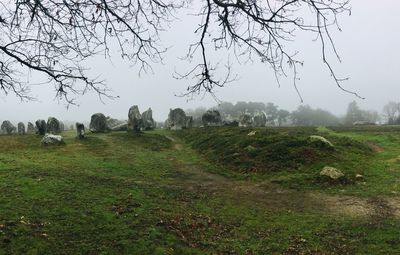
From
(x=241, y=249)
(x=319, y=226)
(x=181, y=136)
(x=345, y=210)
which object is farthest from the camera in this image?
(x=181, y=136)

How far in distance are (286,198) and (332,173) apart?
3594 mm

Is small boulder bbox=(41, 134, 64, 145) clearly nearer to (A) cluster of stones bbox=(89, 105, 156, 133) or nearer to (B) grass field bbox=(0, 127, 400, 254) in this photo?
(B) grass field bbox=(0, 127, 400, 254)

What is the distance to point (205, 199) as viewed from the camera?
757 inches

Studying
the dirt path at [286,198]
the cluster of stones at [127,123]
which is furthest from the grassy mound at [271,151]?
the cluster of stones at [127,123]

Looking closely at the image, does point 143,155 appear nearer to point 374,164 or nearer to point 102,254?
point 374,164

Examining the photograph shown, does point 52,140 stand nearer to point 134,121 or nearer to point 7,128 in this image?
point 134,121

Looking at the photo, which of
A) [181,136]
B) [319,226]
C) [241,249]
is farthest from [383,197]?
[181,136]

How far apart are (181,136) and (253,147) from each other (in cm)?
1219

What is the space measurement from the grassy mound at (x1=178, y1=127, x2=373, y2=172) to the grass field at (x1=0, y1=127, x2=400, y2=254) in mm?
73

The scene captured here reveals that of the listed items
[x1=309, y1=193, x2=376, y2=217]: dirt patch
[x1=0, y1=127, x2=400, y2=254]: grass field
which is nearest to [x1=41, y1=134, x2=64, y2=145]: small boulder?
[x1=0, y1=127, x2=400, y2=254]: grass field

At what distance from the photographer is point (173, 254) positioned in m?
12.9

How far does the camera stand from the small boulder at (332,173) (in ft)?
71.5

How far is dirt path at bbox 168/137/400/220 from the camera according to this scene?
17.2 meters

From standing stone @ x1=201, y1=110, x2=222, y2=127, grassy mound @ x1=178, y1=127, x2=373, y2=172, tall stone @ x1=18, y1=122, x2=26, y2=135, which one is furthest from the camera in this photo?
tall stone @ x1=18, y1=122, x2=26, y2=135
